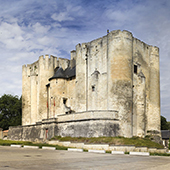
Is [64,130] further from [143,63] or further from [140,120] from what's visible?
[143,63]

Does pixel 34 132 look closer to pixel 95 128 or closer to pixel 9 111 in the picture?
pixel 95 128

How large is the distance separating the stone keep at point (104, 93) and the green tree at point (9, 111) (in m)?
18.1

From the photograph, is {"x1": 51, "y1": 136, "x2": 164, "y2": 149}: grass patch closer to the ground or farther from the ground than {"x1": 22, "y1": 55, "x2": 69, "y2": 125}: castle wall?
closer to the ground

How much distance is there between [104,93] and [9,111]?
35984mm

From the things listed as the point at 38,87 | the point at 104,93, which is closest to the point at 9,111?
the point at 38,87

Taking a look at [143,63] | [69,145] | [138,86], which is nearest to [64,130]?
[69,145]

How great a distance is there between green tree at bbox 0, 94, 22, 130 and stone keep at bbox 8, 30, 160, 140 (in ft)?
59.4

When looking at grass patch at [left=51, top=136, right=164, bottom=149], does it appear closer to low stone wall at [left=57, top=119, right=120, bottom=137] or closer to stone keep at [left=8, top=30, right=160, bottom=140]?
low stone wall at [left=57, top=119, right=120, bottom=137]

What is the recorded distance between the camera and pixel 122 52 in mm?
31234

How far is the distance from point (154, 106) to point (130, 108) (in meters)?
7.28

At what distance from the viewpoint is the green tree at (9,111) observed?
5872cm

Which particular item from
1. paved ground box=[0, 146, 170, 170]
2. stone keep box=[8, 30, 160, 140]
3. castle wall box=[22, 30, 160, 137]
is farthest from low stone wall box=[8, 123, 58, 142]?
paved ground box=[0, 146, 170, 170]

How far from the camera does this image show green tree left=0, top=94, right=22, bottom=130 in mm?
58719

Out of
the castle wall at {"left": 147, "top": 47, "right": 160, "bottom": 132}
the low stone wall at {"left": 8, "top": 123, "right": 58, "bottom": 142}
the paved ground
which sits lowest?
the low stone wall at {"left": 8, "top": 123, "right": 58, "bottom": 142}
